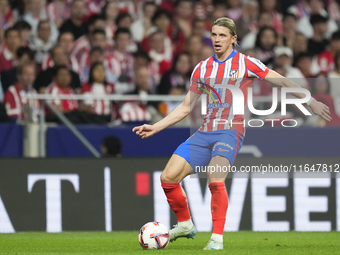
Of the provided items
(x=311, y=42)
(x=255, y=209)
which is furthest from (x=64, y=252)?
(x=311, y=42)

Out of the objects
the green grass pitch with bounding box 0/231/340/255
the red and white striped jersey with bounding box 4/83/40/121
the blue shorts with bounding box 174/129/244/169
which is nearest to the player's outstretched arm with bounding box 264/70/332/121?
the blue shorts with bounding box 174/129/244/169

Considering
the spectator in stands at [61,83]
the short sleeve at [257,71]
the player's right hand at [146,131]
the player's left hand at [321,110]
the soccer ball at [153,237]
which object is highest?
the short sleeve at [257,71]

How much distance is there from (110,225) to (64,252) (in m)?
2.51

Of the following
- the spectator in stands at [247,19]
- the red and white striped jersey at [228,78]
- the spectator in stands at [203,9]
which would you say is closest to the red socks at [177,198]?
the red and white striped jersey at [228,78]

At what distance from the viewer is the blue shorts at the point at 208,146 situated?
6.08m

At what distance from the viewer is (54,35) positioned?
463 inches

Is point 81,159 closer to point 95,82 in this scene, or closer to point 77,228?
point 77,228

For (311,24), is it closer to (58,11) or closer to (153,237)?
(58,11)

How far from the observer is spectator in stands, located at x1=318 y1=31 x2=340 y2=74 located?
12.4 metres

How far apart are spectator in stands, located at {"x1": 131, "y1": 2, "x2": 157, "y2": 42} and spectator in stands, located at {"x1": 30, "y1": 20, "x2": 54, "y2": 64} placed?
1751 mm

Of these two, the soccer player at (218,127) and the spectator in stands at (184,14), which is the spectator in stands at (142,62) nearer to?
the spectator in stands at (184,14)

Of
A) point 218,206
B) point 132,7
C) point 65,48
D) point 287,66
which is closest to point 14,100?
point 65,48

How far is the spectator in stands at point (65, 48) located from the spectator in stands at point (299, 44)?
4151 mm

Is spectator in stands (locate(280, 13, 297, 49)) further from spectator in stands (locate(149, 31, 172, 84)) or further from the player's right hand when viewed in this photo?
the player's right hand
